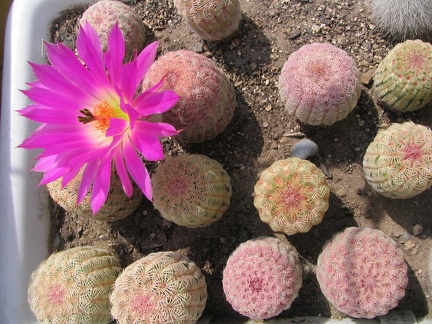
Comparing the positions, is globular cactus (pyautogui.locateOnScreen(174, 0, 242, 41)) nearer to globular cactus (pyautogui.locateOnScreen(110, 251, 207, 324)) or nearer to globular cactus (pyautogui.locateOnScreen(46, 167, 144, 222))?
globular cactus (pyautogui.locateOnScreen(46, 167, 144, 222))

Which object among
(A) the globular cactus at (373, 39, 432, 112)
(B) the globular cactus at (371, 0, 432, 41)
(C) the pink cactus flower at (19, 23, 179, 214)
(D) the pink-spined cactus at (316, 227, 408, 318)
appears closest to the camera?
(C) the pink cactus flower at (19, 23, 179, 214)

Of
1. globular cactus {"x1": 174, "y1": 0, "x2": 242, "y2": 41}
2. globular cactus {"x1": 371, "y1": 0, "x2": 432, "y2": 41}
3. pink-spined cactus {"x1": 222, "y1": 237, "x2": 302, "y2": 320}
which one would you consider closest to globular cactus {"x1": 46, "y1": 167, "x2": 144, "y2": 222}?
pink-spined cactus {"x1": 222, "y1": 237, "x2": 302, "y2": 320}

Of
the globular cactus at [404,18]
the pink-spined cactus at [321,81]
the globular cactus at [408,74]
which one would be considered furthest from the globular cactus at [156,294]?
the globular cactus at [404,18]

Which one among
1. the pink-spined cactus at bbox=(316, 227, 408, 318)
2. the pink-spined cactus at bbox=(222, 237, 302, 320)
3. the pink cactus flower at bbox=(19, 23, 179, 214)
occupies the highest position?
the pink cactus flower at bbox=(19, 23, 179, 214)

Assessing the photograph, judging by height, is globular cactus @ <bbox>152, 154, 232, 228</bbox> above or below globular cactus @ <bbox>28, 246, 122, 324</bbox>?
above

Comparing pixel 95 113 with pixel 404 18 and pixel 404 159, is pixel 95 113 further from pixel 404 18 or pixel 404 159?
pixel 404 18
